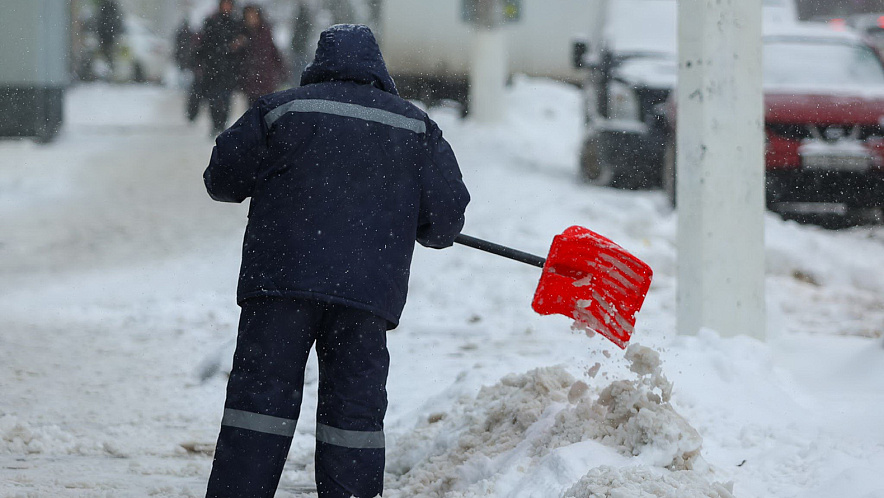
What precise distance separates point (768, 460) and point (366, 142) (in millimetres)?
1482

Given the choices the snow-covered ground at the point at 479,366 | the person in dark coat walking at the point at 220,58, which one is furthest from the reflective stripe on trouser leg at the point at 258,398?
the person in dark coat walking at the point at 220,58

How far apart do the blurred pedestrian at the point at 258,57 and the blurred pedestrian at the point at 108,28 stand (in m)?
9.94

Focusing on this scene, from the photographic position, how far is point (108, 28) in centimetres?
2216

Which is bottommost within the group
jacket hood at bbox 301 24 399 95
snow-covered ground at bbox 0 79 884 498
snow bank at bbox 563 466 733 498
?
snow-covered ground at bbox 0 79 884 498

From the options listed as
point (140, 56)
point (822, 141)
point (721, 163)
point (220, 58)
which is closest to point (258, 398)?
point (721, 163)

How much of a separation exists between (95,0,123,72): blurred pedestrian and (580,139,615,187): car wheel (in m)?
13.3

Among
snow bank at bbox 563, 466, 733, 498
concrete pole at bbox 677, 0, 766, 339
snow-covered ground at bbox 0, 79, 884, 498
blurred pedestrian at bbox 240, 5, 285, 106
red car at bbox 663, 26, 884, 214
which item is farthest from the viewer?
blurred pedestrian at bbox 240, 5, 285, 106

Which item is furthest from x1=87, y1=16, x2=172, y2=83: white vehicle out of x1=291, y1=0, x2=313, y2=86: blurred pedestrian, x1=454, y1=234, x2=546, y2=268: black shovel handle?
x1=454, y1=234, x2=546, y2=268: black shovel handle

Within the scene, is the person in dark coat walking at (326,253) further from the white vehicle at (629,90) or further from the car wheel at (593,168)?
the car wheel at (593,168)

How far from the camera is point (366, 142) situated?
2867 millimetres

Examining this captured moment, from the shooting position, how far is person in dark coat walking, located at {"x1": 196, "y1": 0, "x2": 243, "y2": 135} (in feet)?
40.1

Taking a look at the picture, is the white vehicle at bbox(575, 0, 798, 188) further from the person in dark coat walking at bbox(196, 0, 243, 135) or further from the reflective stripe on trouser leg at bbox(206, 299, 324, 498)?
the reflective stripe on trouser leg at bbox(206, 299, 324, 498)

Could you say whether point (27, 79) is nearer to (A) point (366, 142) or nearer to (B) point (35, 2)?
(B) point (35, 2)

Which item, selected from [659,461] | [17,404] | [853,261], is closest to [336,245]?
[659,461]
